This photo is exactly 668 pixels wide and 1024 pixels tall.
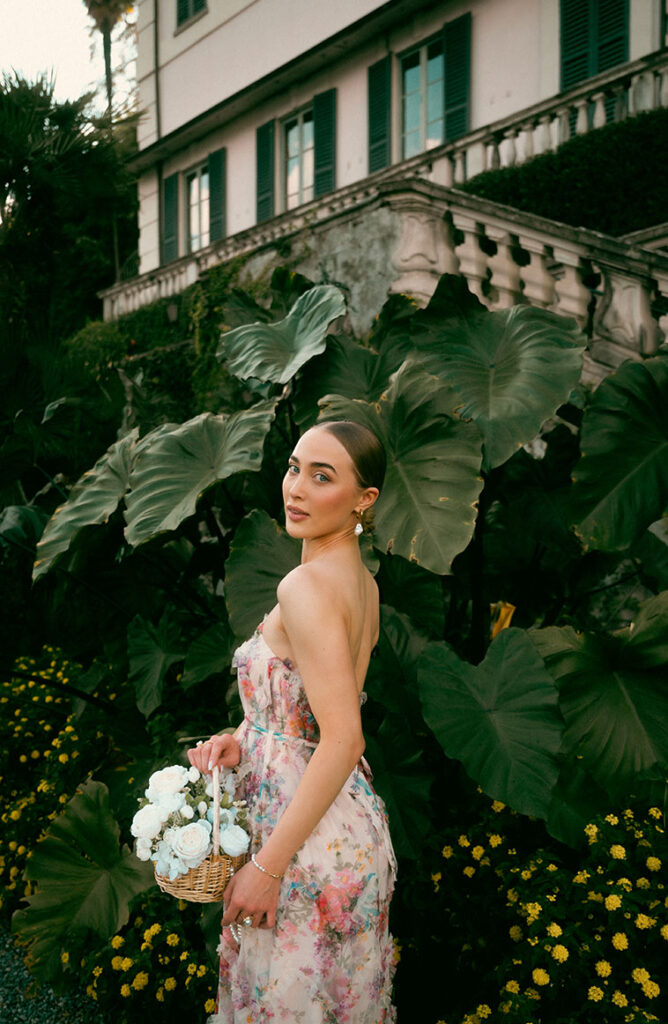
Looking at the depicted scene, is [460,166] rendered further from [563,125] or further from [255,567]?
[255,567]

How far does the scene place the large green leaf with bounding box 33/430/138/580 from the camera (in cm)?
294

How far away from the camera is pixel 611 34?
8609 millimetres

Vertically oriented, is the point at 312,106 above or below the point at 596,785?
above

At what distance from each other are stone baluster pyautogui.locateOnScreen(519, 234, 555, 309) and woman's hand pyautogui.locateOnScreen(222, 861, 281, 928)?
458 cm

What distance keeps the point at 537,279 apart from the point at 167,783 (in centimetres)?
462

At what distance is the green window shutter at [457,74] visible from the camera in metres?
9.88

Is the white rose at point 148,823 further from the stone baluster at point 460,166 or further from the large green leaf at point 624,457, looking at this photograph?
the stone baluster at point 460,166

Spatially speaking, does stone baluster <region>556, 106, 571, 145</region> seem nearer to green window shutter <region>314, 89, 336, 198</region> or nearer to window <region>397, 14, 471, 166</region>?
window <region>397, 14, 471, 166</region>

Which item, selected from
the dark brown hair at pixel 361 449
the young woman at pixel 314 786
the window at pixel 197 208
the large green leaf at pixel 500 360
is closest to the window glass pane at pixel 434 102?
the window at pixel 197 208

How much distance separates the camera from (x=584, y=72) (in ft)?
28.9

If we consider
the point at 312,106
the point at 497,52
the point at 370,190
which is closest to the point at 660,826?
the point at 370,190

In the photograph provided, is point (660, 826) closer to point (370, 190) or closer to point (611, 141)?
point (611, 141)

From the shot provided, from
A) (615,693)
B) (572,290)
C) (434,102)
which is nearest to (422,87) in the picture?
(434,102)

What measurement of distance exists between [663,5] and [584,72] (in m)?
0.92
